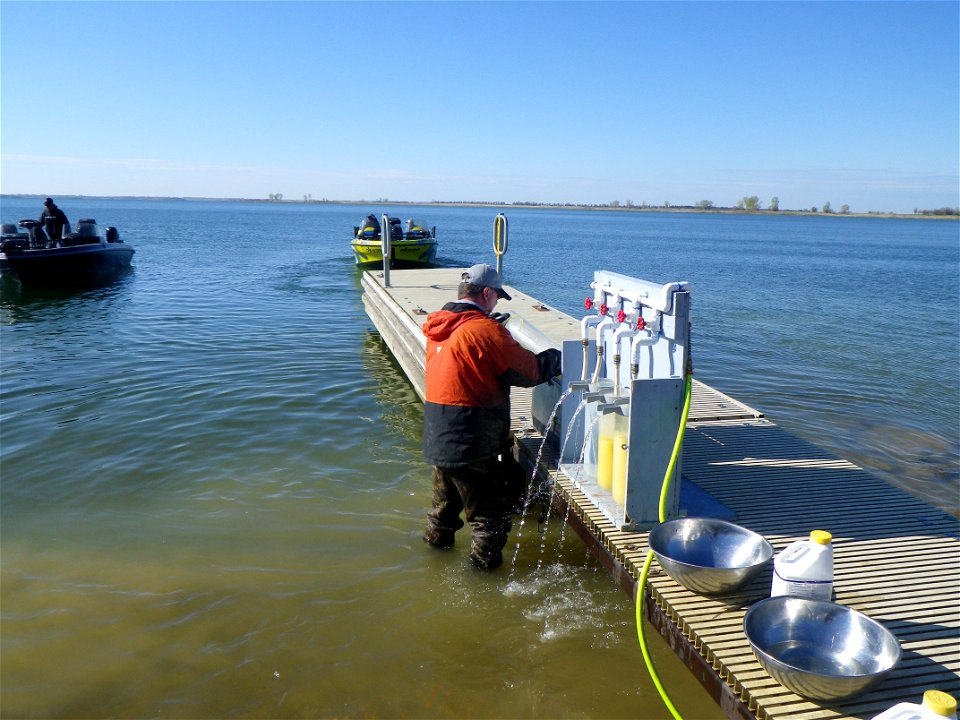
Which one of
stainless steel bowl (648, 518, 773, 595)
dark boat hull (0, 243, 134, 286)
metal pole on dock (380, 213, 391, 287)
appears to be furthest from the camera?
dark boat hull (0, 243, 134, 286)

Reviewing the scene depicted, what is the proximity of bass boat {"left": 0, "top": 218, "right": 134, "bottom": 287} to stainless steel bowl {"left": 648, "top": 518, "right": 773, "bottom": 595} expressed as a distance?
68.6ft

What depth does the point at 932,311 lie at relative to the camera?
20891 millimetres

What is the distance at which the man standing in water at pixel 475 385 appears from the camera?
14.9 ft

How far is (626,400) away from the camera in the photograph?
4578 mm

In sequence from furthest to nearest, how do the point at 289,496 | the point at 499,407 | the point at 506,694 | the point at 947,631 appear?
1. the point at 289,496
2. the point at 499,407
3. the point at 506,694
4. the point at 947,631

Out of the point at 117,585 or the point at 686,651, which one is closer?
A: the point at 686,651

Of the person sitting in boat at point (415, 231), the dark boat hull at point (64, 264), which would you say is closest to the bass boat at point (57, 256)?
the dark boat hull at point (64, 264)

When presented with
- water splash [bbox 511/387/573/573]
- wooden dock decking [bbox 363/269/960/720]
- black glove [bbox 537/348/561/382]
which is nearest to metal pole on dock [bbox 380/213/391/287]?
wooden dock decking [bbox 363/269/960/720]

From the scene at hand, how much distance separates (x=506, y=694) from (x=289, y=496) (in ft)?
11.2

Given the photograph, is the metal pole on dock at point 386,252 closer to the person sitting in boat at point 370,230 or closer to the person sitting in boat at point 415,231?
the person sitting in boat at point 415,231

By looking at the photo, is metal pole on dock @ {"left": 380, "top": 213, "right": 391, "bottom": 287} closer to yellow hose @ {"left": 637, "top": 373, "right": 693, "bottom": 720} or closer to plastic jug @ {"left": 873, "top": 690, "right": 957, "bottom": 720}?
yellow hose @ {"left": 637, "top": 373, "right": 693, "bottom": 720}

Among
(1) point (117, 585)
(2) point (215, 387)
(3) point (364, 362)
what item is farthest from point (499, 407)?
(3) point (364, 362)

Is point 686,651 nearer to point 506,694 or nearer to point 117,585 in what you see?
point 506,694

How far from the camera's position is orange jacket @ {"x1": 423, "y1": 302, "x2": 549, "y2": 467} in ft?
14.9
